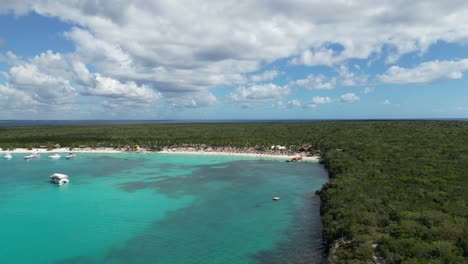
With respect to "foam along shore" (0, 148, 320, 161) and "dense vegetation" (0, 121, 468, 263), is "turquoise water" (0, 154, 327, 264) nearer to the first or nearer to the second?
"dense vegetation" (0, 121, 468, 263)

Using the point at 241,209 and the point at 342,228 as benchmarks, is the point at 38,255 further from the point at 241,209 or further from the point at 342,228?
the point at 342,228

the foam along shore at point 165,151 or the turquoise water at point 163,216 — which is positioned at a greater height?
the foam along shore at point 165,151

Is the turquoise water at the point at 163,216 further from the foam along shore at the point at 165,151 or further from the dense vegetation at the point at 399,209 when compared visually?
the foam along shore at the point at 165,151

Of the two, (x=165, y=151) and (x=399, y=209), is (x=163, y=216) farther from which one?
(x=165, y=151)

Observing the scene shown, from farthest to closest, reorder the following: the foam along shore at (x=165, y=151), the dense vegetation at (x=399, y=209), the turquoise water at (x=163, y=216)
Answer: the foam along shore at (x=165, y=151)
the turquoise water at (x=163, y=216)
the dense vegetation at (x=399, y=209)

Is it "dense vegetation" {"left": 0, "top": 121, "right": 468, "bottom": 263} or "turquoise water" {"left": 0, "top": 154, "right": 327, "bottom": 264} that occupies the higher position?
"dense vegetation" {"left": 0, "top": 121, "right": 468, "bottom": 263}

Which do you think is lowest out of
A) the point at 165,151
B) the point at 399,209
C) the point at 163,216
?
the point at 163,216

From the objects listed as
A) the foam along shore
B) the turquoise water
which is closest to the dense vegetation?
the turquoise water

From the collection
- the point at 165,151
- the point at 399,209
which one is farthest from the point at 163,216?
the point at 165,151

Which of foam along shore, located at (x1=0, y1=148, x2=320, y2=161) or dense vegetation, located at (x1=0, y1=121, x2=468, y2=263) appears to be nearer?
dense vegetation, located at (x1=0, y1=121, x2=468, y2=263)

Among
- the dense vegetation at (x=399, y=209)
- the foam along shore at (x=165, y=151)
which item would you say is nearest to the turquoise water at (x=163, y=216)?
the dense vegetation at (x=399, y=209)
